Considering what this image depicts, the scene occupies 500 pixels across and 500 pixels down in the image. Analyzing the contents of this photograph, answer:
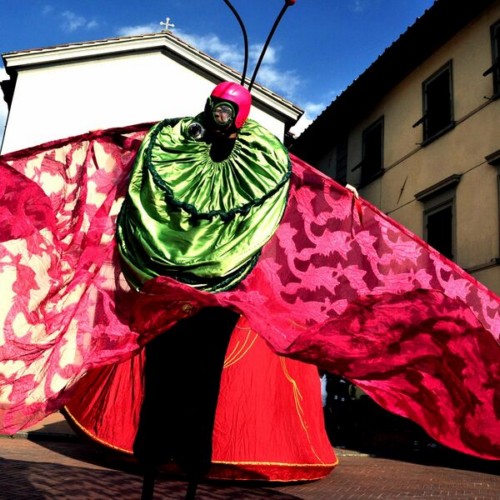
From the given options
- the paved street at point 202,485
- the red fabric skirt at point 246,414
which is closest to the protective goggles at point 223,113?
the red fabric skirt at point 246,414

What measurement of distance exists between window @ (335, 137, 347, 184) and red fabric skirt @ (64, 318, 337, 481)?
11353 mm

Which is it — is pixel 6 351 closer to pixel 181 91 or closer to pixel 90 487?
pixel 90 487

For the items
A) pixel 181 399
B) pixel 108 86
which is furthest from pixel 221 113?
pixel 108 86

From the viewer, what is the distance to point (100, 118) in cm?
1400

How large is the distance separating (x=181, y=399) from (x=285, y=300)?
2.05 feet

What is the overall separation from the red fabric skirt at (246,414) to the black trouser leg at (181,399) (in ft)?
8.39

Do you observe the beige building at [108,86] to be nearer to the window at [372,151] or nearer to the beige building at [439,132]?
the window at [372,151]

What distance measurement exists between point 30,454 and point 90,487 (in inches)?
103

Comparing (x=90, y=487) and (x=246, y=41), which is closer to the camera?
(x=246, y=41)

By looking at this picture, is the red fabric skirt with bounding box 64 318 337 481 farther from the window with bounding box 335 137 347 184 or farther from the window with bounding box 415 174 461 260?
the window with bounding box 335 137 347 184

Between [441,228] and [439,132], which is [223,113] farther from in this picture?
[439,132]

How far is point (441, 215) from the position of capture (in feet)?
38.3

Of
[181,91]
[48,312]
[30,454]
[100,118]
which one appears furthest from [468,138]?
[48,312]

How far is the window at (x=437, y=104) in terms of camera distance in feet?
39.3
